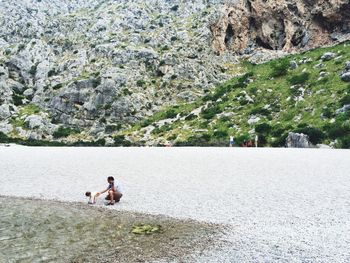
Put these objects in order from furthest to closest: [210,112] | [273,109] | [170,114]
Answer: [170,114], [210,112], [273,109]

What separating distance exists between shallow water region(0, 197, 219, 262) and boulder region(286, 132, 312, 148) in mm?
32303

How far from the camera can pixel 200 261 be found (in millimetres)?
8297

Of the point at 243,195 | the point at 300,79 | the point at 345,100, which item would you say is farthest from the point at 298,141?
the point at 243,195

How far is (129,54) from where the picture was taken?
274ft

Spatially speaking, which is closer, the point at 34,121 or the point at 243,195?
the point at 243,195

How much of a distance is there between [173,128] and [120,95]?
17255mm

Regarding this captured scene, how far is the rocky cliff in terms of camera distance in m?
73.2

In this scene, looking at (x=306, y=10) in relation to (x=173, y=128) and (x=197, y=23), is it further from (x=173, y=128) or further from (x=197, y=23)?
(x=173, y=128)

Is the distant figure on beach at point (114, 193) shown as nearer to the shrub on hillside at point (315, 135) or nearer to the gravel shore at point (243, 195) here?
the gravel shore at point (243, 195)

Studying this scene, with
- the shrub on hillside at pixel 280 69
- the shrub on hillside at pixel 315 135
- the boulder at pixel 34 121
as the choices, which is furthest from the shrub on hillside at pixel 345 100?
the boulder at pixel 34 121

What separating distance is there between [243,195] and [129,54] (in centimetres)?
7172

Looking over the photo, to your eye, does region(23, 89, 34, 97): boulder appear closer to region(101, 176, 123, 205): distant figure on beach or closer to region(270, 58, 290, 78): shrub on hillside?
region(270, 58, 290, 78): shrub on hillside

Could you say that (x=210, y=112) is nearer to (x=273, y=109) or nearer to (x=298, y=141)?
(x=273, y=109)

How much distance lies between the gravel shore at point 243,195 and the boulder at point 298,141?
13.3 metres
